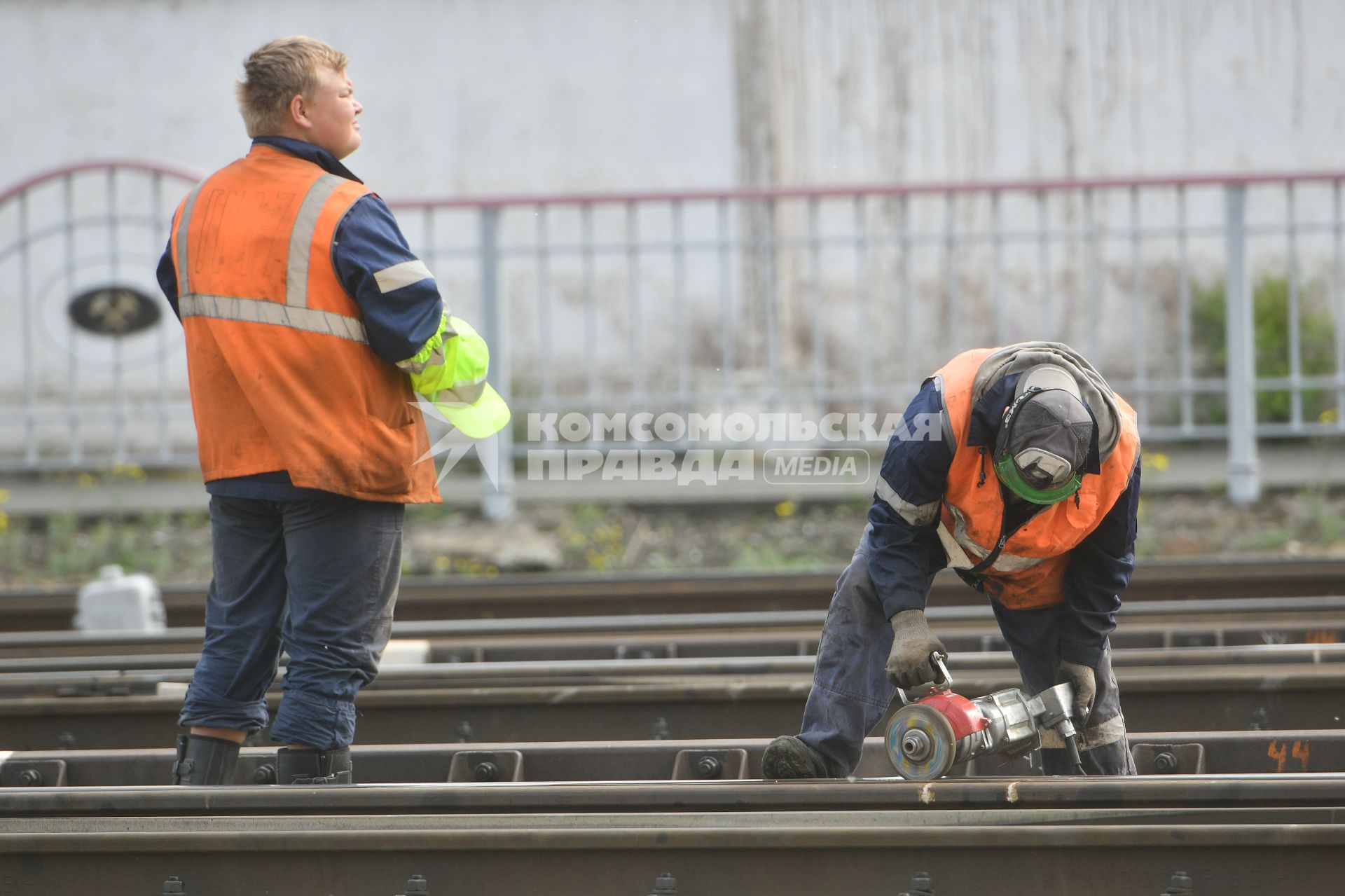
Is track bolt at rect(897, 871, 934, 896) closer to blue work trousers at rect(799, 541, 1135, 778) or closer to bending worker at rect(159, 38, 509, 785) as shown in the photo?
blue work trousers at rect(799, 541, 1135, 778)

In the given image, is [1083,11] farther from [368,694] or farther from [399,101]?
[368,694]

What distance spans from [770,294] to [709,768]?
182 inches

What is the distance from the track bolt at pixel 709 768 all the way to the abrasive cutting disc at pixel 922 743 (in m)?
0.55

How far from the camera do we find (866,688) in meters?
3.14

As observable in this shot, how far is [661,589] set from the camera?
577cm

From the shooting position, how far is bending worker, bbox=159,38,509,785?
3.03 meters

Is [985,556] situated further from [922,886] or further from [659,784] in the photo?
[659,784]

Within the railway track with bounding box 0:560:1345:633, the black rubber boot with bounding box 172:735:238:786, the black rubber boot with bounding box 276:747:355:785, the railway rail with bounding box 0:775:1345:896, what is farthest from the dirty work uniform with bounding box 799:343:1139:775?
the railway track with bounding box 0:560:1345:633

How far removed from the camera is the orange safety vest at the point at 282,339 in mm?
3031

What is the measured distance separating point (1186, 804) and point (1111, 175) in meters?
8.17

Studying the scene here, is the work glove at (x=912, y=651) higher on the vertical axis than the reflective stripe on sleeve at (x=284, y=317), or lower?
lower

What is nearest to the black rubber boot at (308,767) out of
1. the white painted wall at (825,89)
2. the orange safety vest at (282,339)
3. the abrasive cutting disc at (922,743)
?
the orange safety vest at (282,339)

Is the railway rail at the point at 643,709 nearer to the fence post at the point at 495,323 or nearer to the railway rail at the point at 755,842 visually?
the railway rail at the point at 755,842

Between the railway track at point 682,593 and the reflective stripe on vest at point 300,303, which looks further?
the railway track at point 682,593
